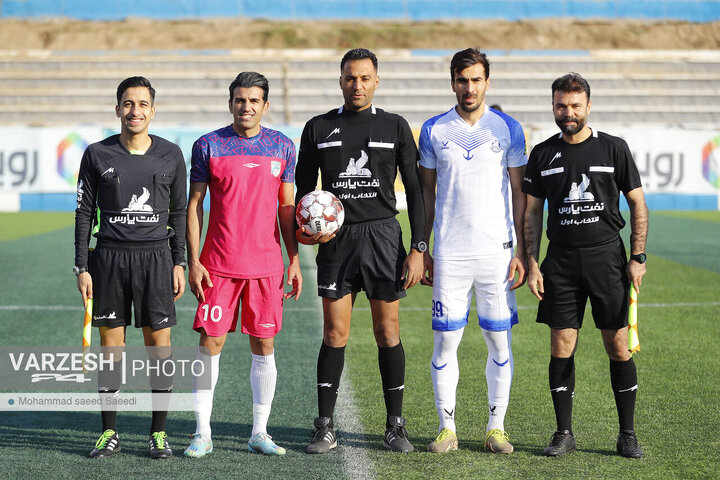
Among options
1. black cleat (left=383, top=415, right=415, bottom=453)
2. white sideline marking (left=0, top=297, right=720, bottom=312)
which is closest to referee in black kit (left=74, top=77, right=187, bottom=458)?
black cleat (left=383, top=415, right=415, bottom=453)

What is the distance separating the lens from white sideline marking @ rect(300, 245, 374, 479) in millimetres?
4637

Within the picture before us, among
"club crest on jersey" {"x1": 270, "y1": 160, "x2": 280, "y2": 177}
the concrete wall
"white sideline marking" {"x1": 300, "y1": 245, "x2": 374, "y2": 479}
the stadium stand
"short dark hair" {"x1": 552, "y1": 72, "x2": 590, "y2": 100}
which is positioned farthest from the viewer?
the concrete wall

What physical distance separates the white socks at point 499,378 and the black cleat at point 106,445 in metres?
2.06

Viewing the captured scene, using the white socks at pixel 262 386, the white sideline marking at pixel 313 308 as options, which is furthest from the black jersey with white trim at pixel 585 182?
the white sideline marking at pixel 313 308

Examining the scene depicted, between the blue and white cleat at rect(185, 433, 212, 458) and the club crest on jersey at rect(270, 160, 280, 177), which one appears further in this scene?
the club crest on jersey at rect(270, 160, 280, 177)

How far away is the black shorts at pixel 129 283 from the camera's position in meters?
4.86

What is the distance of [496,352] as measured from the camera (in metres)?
5.04

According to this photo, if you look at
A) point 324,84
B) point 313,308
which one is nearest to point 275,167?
point 313,308

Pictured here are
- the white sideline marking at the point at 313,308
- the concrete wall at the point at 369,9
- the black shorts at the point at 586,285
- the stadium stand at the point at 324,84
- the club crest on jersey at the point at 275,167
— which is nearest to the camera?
the black shorts at the point at 586,285

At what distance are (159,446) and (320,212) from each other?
154 cm

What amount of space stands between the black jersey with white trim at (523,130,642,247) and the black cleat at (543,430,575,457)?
104cm

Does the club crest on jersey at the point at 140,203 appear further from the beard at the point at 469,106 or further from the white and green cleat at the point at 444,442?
the white and green cleat at the point at 444,442

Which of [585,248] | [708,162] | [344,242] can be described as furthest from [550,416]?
[708,162]

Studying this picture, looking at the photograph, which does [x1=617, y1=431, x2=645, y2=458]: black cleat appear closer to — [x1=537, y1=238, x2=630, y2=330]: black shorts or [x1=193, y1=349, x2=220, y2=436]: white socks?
[x1=537, y1=238, x2=630, y2=330]: black shorts
